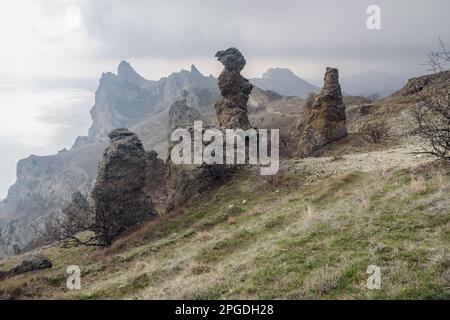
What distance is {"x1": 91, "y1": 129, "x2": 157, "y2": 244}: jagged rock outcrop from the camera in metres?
31.9

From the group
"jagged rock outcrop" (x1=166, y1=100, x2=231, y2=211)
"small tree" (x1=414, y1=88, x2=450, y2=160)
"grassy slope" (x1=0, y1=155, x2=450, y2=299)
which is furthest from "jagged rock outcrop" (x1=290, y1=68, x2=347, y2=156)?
"small tree" (x1=414, y1=88, x2=450, y2=160)

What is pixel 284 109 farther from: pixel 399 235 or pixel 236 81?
pixel 399 235

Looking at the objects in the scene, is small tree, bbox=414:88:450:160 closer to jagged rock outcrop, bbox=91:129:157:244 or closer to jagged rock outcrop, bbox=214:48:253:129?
jagged rock outcrop, bbox=91:129:157:244

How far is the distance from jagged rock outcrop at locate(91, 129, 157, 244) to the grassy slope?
2592 millimetres

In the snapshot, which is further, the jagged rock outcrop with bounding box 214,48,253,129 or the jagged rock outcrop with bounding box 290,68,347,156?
the jagged rock outcrop with bounding box 214,48,253,129

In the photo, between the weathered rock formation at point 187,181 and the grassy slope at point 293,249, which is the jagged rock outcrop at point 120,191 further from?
the grassy slope at point 293,249

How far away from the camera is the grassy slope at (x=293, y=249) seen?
503 inches

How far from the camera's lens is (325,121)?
44.8 meters

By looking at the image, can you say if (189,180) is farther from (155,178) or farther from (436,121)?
(155,178)

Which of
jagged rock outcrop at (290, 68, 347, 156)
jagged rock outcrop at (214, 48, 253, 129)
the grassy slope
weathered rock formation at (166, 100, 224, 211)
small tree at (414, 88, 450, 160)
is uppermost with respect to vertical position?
jagged rock outcrop at (214, 48, 253, 129)

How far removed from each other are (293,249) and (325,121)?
3018 centimetres

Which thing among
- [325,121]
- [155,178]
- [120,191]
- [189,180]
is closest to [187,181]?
[189,180]

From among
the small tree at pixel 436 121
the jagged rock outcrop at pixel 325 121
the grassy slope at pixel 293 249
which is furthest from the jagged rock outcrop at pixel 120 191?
the small tree at pixel 436 121
